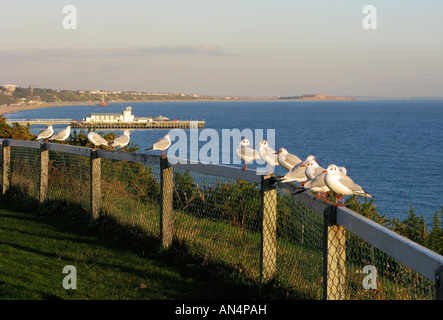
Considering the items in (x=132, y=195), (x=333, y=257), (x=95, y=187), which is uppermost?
(x=333, y=257)

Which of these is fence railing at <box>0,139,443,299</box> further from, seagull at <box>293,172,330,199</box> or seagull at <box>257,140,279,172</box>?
seagull at <box>257,140,279,172</box>

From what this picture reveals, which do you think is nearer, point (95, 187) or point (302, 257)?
point (302, 257)

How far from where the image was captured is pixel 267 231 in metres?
6.77

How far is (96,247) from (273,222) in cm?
367

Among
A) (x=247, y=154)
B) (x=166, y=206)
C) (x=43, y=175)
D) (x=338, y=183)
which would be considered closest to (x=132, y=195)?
(x=166, y=206)

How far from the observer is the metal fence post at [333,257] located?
502cm

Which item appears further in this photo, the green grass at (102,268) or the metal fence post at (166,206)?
the metal fence post at (166,206)

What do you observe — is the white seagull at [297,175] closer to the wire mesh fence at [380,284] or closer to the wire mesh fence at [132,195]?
the wire mesh fence at [380,284]

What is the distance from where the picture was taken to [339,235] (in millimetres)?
5031

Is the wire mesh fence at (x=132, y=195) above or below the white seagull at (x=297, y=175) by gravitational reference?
below

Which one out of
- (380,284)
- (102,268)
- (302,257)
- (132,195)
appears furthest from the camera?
(132,195)

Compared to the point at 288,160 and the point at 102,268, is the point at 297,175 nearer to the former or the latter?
the point at 288,160

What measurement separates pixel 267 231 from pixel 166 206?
8.02ft

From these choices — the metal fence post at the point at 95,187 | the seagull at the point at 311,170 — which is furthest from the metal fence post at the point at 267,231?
the metal fence post at the point at 95,187
